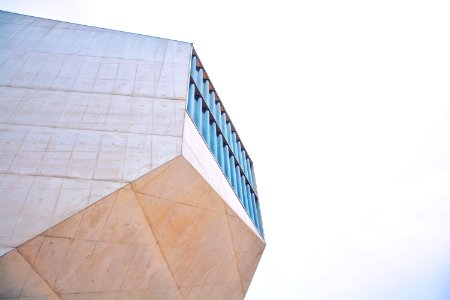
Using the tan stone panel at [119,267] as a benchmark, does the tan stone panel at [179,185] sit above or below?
above

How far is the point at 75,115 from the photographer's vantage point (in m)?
9.32

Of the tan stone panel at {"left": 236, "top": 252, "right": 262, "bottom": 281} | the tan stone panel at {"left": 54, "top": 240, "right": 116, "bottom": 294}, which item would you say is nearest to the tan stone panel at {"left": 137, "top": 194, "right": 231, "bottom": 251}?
the tan stone panel at {"left": 54, "top": 240, "right": 116, "bottom": 294}

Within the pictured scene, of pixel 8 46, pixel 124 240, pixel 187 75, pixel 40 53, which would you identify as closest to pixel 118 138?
pixel 124 240

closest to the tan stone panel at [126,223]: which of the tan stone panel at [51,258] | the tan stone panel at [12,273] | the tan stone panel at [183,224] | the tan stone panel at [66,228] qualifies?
the tan stone panel at [183,224]

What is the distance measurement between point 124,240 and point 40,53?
8.00m

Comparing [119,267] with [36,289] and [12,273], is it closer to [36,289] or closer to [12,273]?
[36,289]

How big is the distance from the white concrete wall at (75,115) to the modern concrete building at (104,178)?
0.11 feet

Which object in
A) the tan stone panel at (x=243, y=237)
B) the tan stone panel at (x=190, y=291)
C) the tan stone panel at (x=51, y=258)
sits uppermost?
the tan stone panel at (x=51, y=258)

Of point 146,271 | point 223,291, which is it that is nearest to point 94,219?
point 146,271

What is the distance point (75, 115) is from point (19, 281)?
15.5 feet

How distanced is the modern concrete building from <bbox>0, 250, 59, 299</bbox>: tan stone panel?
1.1 inches

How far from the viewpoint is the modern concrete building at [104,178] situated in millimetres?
7094

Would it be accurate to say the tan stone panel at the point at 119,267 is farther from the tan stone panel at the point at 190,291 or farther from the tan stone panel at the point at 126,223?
the tan stone panel at the point at 190,291

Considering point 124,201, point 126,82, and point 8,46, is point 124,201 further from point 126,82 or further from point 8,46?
point 8,46
